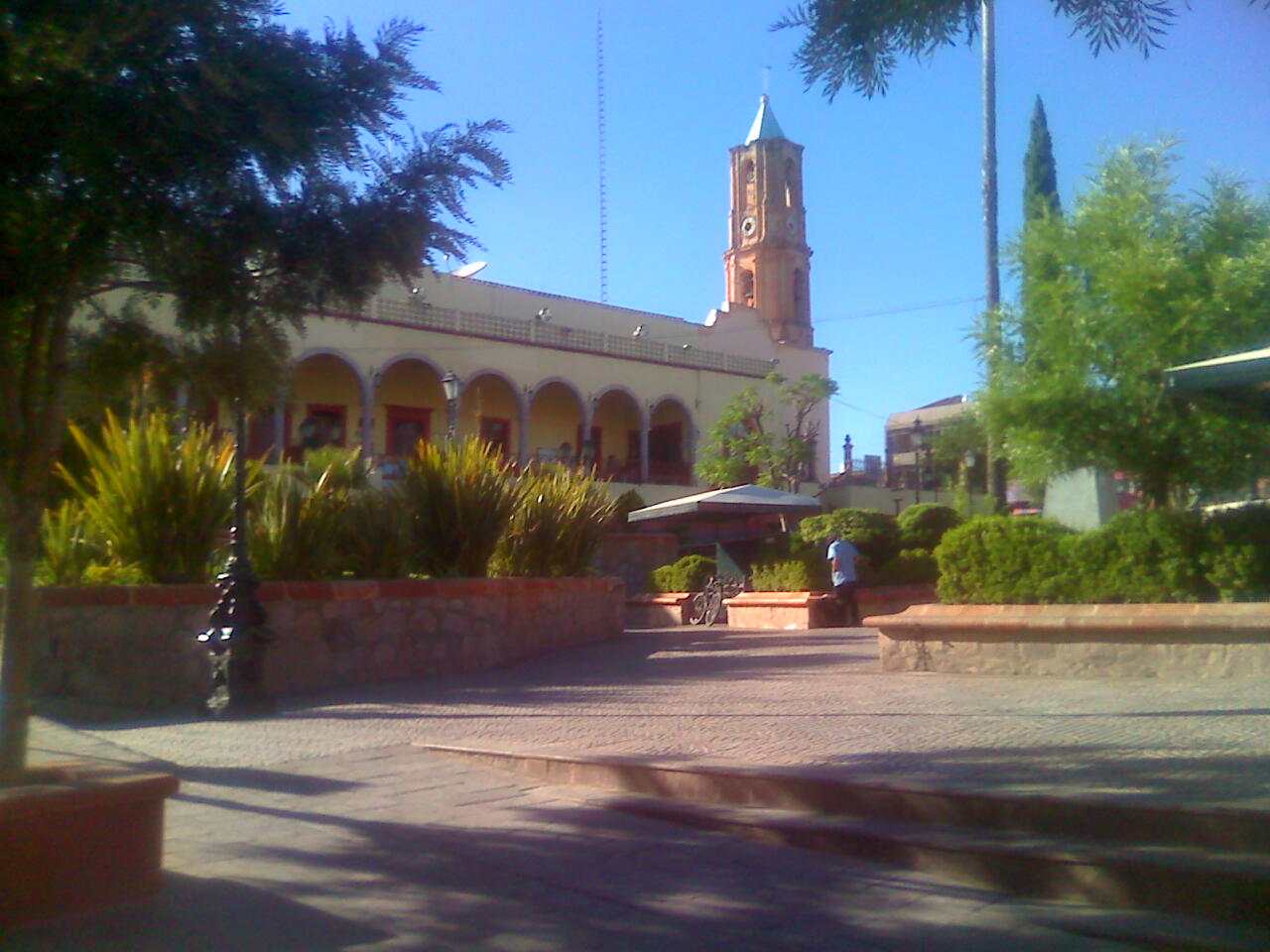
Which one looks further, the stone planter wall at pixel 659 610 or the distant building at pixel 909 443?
the distant building at pixel 909 443

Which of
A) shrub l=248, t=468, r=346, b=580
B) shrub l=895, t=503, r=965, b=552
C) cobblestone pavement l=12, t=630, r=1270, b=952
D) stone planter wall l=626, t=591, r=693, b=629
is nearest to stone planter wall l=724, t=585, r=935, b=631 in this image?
shrub l=895, t=503, r=965, b=552

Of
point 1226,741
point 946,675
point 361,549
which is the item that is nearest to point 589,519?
point 361,549

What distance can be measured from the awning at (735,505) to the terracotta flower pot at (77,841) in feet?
57.5

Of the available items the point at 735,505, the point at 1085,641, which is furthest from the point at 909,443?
the point at 1085,641

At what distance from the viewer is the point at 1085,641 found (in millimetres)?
9672

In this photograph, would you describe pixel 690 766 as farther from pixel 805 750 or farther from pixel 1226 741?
pixel 1226 741

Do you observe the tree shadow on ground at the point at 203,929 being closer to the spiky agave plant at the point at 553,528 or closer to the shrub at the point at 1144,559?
the shrub at the point at 1144,559

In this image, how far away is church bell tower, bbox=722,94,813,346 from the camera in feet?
173

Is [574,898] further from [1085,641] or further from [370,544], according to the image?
[370,544]

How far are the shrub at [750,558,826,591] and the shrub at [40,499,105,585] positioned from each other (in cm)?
1169

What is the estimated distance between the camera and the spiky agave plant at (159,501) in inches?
416

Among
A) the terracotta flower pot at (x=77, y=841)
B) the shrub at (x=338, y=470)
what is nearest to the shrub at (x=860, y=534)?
the shrub at (x=338, y=470)

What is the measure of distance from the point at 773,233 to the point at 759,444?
19.9 m

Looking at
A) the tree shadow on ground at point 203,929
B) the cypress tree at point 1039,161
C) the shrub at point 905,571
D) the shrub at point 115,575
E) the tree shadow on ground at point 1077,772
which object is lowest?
the tree shadow on ground at point 203,929
